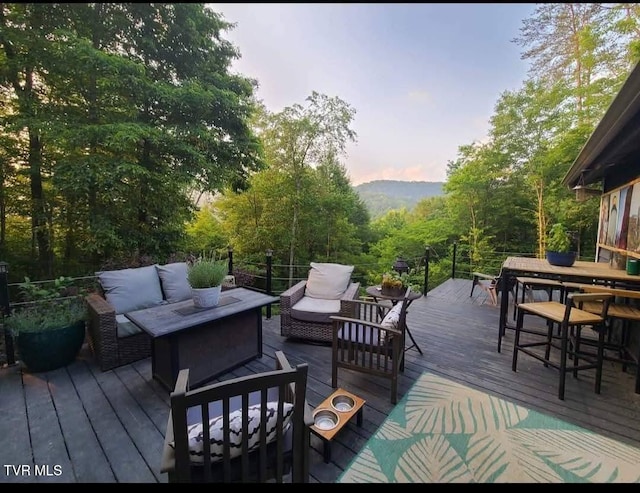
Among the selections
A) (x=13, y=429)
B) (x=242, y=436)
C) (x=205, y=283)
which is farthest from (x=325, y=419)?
(x=13, y=429)

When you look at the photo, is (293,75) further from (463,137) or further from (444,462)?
(463,137)

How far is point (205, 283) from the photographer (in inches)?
98.3

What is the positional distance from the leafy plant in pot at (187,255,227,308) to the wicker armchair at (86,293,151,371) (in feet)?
2.39

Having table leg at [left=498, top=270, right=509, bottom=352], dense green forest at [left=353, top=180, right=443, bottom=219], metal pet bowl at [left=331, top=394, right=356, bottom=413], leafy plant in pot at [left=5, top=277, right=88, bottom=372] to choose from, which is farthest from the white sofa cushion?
Result: dense green forest at [left=353, top=180, right=443, bottom=219]

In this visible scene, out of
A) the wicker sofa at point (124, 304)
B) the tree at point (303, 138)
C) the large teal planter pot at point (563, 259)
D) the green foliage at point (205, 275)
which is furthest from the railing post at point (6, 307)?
the tree at point (303, 138)

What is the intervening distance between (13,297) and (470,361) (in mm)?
5948

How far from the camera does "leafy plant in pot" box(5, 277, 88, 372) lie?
2.39 metres

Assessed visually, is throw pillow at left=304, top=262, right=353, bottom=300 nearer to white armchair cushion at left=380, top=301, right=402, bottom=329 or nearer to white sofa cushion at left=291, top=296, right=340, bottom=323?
white sofa cushion at left=291, top=296, right=340, bottom=323

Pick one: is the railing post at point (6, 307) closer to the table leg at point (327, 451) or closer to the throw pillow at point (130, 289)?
the throw pillow at point (130, 289)

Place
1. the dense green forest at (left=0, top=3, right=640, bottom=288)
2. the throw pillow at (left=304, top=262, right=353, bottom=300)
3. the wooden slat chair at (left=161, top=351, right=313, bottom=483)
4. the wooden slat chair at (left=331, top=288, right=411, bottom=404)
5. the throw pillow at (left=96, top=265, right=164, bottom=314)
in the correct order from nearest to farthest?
the wooden slat chair at (left=161, top=351, right=313, bottom=483), the wooden slat chair at (left=331, top=288, right=411, bottom=404), the throw pillow at (left=96, top=265, right=164, bottom=314), the throw pillow at (left=304, top=262, right=353, bottom=300), the dense green forest at (left=0, top=3, right=640, bottom=288)

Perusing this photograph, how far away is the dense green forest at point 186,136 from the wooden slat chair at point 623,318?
7.42ft
